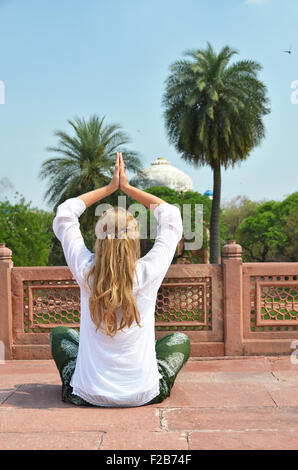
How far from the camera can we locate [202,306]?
6078mm

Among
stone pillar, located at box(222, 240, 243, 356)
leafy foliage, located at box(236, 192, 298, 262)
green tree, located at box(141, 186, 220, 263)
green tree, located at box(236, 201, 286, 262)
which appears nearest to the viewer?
stone pillar, located at box(222, 240, 243, 356)

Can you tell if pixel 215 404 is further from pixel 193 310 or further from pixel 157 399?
pixel 193 310

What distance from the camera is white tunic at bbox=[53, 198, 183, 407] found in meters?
3.26

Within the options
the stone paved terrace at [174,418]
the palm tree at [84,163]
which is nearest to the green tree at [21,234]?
the palm tree at [84,163]

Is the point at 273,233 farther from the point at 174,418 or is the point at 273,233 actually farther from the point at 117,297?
the point at 117,297

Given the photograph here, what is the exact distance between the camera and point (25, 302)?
618 centimetres

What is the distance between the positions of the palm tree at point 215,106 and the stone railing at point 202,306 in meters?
14.9

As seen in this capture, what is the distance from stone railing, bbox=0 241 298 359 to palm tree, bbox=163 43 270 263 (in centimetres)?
1491

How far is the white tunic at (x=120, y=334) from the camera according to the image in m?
3.26

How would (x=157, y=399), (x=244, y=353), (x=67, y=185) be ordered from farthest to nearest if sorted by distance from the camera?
(x=67, y=185)
(x=244, y=353)
(x=157, y=399)

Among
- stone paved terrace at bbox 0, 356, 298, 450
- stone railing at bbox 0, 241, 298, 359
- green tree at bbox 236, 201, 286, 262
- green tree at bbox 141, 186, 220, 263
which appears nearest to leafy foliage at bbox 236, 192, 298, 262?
green tree at bbox 236, 201, 286, 262

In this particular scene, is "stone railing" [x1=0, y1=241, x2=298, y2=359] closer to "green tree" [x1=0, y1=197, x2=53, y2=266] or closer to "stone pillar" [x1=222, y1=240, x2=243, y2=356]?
"stone pillar" [x1=222, y1=240, x2=243, y2=356]

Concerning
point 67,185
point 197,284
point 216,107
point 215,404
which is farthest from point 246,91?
point 215,404
